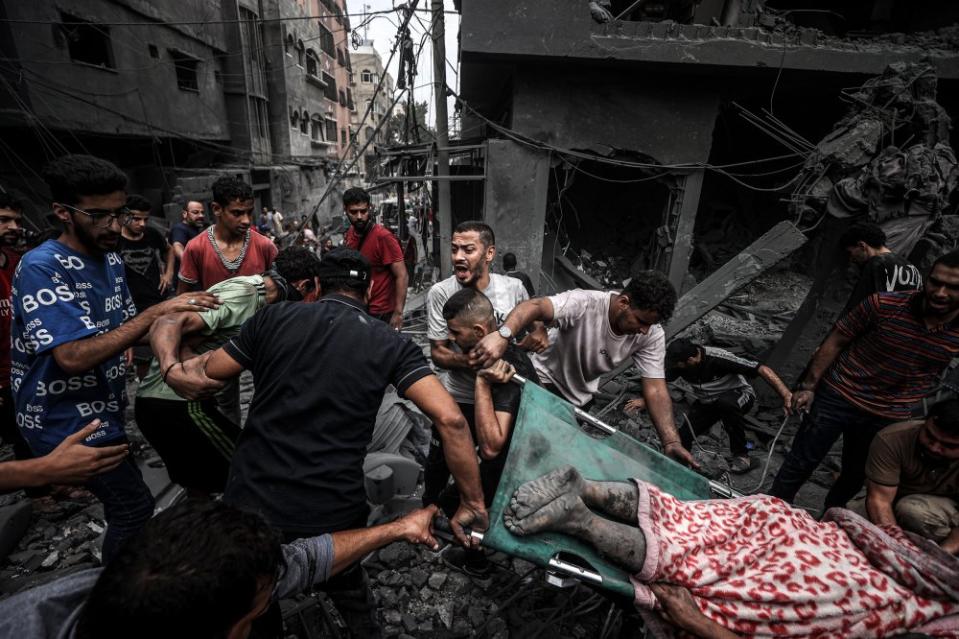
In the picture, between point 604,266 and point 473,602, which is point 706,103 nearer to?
point 604,266

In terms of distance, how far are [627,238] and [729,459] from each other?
8584mm

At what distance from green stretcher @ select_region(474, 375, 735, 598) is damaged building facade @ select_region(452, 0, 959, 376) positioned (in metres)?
3.50

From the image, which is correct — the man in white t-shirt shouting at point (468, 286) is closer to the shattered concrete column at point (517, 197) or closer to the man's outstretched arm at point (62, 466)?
the man's outstretched arm at point (62, 466)

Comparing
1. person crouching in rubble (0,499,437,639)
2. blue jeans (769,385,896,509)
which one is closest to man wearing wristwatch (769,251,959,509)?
blue jeans (769,385,896,509)

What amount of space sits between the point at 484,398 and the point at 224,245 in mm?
2596

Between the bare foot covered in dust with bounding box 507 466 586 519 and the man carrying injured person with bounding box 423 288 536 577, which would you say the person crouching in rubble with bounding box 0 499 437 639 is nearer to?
the bare foot covered in dust with bounding box 507 466 586 519

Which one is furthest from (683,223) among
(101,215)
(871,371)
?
(101,215)

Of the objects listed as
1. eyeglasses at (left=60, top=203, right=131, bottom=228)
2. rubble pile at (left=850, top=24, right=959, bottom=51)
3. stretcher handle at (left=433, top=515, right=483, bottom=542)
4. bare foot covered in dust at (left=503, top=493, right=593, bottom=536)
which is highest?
rubble pile at (left=850, top=24, right=959, bottom=51)

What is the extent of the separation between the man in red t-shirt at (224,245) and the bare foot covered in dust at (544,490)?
282cm

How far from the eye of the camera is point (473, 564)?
2.89 meters

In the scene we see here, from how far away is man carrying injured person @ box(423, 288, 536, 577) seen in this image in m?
2.23

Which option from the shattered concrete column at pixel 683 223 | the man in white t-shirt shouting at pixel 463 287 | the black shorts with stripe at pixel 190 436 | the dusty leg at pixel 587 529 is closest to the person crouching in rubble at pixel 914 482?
the dusty leg at pixel 587 529

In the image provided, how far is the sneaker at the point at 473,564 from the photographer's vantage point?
2875 millimetres

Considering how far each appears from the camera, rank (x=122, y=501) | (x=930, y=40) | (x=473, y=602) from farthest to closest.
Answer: (x=930, y=40)
(x=473, y=602)
(x=122, y=501)
